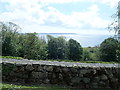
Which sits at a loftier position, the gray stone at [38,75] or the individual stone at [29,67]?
the individual stone at [29,67]

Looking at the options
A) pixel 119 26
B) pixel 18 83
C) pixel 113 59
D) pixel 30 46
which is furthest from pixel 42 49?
pixel 18 83

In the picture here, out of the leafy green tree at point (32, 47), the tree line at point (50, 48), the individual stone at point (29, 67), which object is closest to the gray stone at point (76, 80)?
the individual stone at point (29, 67)

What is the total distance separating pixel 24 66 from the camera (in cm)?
484

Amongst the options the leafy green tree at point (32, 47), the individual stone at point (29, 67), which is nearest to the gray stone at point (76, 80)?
the individual stone at point (29, 67)

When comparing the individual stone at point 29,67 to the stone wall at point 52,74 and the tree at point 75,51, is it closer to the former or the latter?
the stone wall at point 52,74

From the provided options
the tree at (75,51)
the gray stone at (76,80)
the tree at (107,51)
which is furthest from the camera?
the tree at (75,51)

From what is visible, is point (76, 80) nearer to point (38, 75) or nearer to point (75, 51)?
point (38, 75)

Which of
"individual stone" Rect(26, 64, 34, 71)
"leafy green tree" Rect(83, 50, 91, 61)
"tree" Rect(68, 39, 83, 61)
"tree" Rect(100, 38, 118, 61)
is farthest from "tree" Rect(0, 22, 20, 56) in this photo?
"individual stone" Rect(26, 64, 34, 71)

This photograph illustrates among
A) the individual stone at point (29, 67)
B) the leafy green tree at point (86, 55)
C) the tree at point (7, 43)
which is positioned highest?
the tree at point (7, 43)

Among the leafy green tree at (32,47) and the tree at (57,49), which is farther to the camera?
the tree at (57,49)

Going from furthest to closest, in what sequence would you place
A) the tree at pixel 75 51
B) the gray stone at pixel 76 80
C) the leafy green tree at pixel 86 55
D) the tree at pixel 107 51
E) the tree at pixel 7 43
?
the leafy green tree at pixel 86 55, the tree at pixel 75 51, the tree at pixel 107 51, the tree at pixel 7 43, the gray stone at pixel 76 80

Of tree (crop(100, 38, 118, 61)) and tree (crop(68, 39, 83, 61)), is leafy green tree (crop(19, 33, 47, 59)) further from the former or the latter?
tree (crop(100, 38, 118, 61))

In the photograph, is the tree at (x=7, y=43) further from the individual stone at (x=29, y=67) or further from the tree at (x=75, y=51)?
the individual stone at (x=29, y=67)

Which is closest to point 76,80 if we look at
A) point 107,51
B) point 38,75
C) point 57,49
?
point 38,75
